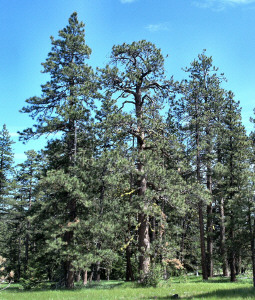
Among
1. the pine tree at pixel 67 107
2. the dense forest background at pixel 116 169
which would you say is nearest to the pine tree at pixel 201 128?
the dense forest background at pixel 116 169

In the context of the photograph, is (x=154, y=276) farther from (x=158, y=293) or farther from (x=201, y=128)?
(x=201, y=128)

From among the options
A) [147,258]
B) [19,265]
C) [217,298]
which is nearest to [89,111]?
[147,258]

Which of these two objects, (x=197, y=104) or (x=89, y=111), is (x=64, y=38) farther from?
(x=197, y=104)

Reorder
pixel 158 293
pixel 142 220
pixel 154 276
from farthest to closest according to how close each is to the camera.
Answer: pixel 142 220
pixel 154 276
pixel 158 293

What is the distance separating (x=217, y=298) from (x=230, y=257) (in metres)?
14.0

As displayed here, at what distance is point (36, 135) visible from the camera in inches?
752

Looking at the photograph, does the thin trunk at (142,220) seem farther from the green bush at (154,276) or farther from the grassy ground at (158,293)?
the grassy ground at (158,293)

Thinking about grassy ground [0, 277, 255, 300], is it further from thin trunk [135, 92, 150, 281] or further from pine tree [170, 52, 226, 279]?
pine tree [170, 52, 226, 279]

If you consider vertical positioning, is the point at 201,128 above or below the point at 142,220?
above

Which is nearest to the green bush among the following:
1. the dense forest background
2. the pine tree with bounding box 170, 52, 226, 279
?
the dense forest background

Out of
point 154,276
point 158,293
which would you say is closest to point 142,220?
point 154,276

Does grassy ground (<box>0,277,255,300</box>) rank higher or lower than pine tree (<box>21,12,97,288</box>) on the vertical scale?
lower

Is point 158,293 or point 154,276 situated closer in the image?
point 158,293

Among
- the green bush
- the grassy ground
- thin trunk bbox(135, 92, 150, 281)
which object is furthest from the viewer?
thin trunk bbox(135, 92, 150, 281)
